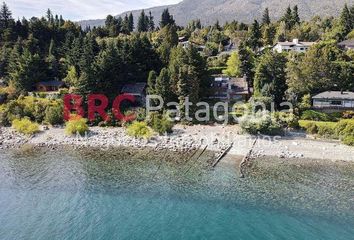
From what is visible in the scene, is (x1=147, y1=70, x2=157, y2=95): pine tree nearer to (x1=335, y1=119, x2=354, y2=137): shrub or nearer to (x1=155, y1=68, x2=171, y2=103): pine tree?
(x1=155, y1=68, x2=171, y2=103): pine tree

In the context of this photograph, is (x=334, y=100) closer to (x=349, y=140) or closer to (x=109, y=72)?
(x=349, y=140)

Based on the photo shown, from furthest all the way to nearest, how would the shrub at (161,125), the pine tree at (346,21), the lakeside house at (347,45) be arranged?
1. the pine tree at (346,21)
2. the lakeside house at (347,45)
3. the shrub at (161,125)

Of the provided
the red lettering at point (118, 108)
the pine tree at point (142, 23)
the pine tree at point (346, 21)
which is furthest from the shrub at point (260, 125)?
the pine tree at point (142, 23)

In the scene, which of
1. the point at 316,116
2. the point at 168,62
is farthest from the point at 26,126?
the point at 316,116

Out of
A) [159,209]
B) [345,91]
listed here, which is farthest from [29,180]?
[345,91]

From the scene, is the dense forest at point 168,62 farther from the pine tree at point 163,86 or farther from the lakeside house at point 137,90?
the lakeside house at point 137,90

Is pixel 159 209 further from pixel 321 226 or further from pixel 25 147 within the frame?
pixel 25 147

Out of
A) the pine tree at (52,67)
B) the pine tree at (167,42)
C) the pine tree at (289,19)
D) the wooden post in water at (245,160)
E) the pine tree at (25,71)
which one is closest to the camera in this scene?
the wooden post in water at (245,160)
